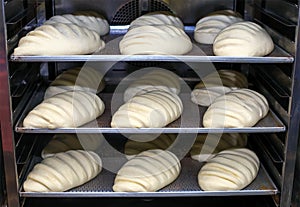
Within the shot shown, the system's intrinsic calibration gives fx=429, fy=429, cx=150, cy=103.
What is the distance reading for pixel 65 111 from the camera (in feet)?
5.20

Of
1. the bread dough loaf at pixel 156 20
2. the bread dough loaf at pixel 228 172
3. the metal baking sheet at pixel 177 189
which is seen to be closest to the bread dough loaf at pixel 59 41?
the bread dough loaf at pixel 156 20

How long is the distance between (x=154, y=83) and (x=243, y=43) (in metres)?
0.50

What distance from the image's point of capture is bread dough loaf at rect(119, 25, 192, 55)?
1549 millimetres

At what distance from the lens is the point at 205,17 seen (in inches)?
74.4

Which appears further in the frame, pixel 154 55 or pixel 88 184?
pixel 88 184

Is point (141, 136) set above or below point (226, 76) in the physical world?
below

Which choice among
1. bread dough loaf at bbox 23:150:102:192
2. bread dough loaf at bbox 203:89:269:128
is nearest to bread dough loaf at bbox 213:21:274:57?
bread dough loaf at bbox 203:89:269:128

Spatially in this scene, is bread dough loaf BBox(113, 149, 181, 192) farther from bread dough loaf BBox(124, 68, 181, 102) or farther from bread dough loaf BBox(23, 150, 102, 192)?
bread dough loaf BBox(124, 68, 181, 102)

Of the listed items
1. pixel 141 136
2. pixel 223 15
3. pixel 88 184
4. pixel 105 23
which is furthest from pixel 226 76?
pixel 88 184

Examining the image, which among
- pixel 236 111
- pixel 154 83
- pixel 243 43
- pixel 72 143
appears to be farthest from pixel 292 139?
pixel 72 143

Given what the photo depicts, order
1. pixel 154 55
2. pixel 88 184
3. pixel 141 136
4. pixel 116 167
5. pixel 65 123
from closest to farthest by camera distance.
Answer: pixel 154 55
pixel 65 123
pixel 88 184
pixel 116 167
pixel 141 136

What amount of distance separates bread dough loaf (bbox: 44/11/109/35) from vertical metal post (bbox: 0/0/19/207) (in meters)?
0.42

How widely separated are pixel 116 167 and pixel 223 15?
2.61 ft

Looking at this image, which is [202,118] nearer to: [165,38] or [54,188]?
[165,38]
